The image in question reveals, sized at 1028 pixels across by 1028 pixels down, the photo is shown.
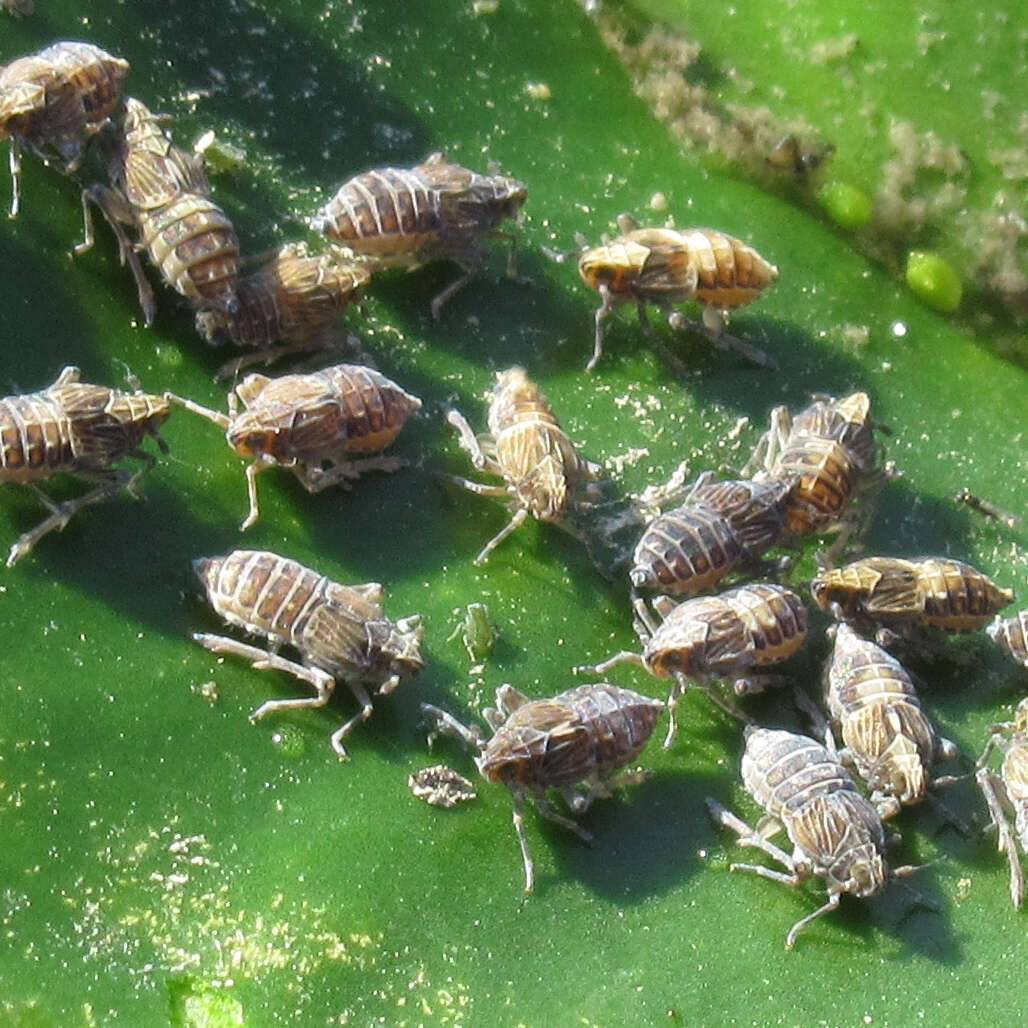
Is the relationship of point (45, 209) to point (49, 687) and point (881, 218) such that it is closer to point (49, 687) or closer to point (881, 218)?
point (49, 687)

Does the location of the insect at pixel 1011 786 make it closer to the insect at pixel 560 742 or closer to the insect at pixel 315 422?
the insect at pixel 560 742

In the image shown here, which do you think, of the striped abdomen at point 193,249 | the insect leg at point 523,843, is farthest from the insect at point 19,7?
the insect leg at point 523,843

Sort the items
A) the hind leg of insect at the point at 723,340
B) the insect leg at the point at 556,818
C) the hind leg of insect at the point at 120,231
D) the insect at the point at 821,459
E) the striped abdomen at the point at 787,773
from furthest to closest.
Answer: the hind leg of insect at the point at 723,340 → the insect at the point at 821,459 → the hind leg of insect at the point at 120,231 → the striped abdomen at the point at 787,773 → the insect leg at the point at 556,818

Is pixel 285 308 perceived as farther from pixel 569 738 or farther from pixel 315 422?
A: pixel 569 738

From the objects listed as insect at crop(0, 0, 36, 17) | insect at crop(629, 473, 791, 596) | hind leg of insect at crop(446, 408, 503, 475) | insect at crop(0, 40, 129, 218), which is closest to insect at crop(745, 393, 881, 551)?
insect at crop(629, 473, 791, 596)

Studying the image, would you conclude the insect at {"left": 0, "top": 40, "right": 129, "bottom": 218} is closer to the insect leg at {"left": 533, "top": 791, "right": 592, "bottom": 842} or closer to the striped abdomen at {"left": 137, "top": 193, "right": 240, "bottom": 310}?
the striped abdomen at {"left": 137, "top": 193, "right": 240, "bottom": 310}

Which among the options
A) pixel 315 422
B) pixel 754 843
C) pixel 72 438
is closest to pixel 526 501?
pixel 315 422
